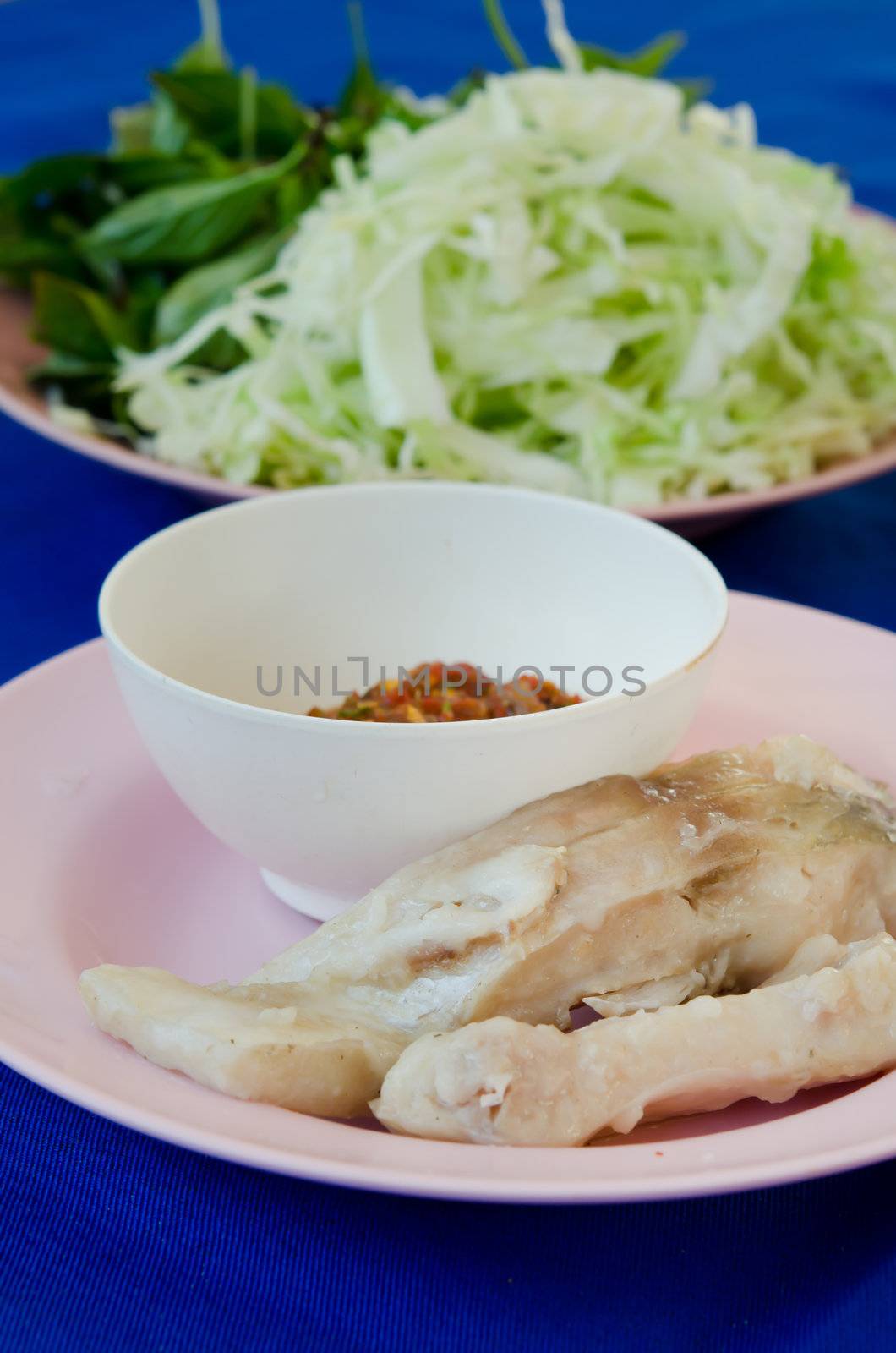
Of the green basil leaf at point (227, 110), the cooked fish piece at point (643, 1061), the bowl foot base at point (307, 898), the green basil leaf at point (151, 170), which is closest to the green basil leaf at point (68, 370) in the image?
the green basil leaf at point (151, 170)

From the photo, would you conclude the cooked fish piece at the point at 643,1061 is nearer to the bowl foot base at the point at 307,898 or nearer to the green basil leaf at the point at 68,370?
the bowl foot base at the point at 307,898

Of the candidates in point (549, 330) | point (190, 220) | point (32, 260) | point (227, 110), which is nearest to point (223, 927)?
point (549, 330)

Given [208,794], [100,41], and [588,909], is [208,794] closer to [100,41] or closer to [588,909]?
[588,909]

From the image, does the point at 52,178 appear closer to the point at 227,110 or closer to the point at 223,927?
the point at 227,110

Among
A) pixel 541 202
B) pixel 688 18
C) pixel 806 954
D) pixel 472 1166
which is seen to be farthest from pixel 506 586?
pixel 688 18

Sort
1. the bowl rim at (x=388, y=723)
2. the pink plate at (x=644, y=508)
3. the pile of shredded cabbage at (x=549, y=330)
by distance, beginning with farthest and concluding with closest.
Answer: the pile of shredded cabbage at (x=549, y=330) < the pink plate at (x=644, y=508) < the bowl rim at (x=388, y=723)
